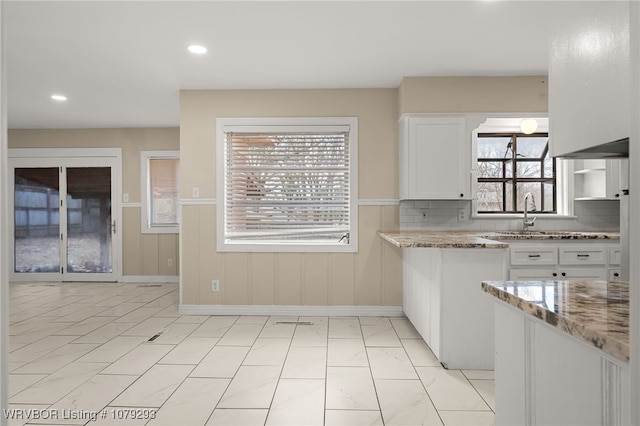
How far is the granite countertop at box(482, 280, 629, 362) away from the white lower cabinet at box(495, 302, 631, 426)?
4 cm

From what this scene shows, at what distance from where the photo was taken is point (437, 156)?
3816 mm

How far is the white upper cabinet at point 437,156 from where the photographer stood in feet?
12.5

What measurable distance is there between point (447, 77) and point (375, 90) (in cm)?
75

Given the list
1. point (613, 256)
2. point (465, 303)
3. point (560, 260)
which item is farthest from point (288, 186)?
point (613, 256)

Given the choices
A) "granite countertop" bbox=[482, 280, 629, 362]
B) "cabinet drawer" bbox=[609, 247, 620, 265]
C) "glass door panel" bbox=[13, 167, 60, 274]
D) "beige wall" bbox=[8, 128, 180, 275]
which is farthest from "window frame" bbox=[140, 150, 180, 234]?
"granite countertop" bbox=[482, 280, 629, 362]

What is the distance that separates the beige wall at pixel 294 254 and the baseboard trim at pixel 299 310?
0.05m

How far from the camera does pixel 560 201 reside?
417 centimetres

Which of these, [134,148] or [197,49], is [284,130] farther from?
[134,148]

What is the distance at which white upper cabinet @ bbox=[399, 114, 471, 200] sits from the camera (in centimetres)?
380

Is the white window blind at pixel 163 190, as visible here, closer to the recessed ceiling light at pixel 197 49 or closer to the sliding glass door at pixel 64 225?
the sliding glass door at pixel 64 225

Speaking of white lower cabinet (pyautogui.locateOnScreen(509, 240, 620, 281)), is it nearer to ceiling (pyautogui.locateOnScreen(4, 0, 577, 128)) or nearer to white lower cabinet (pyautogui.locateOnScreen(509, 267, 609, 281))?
white lower cabinet (pyautogui.locateOnScreen(509, 267, 609, 281))

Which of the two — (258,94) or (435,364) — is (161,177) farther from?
(435,364)

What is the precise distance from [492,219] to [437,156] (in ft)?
3.11

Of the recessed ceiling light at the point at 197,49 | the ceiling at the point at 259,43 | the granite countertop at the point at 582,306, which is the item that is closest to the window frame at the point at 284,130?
the ceiling at the point at 259,43
